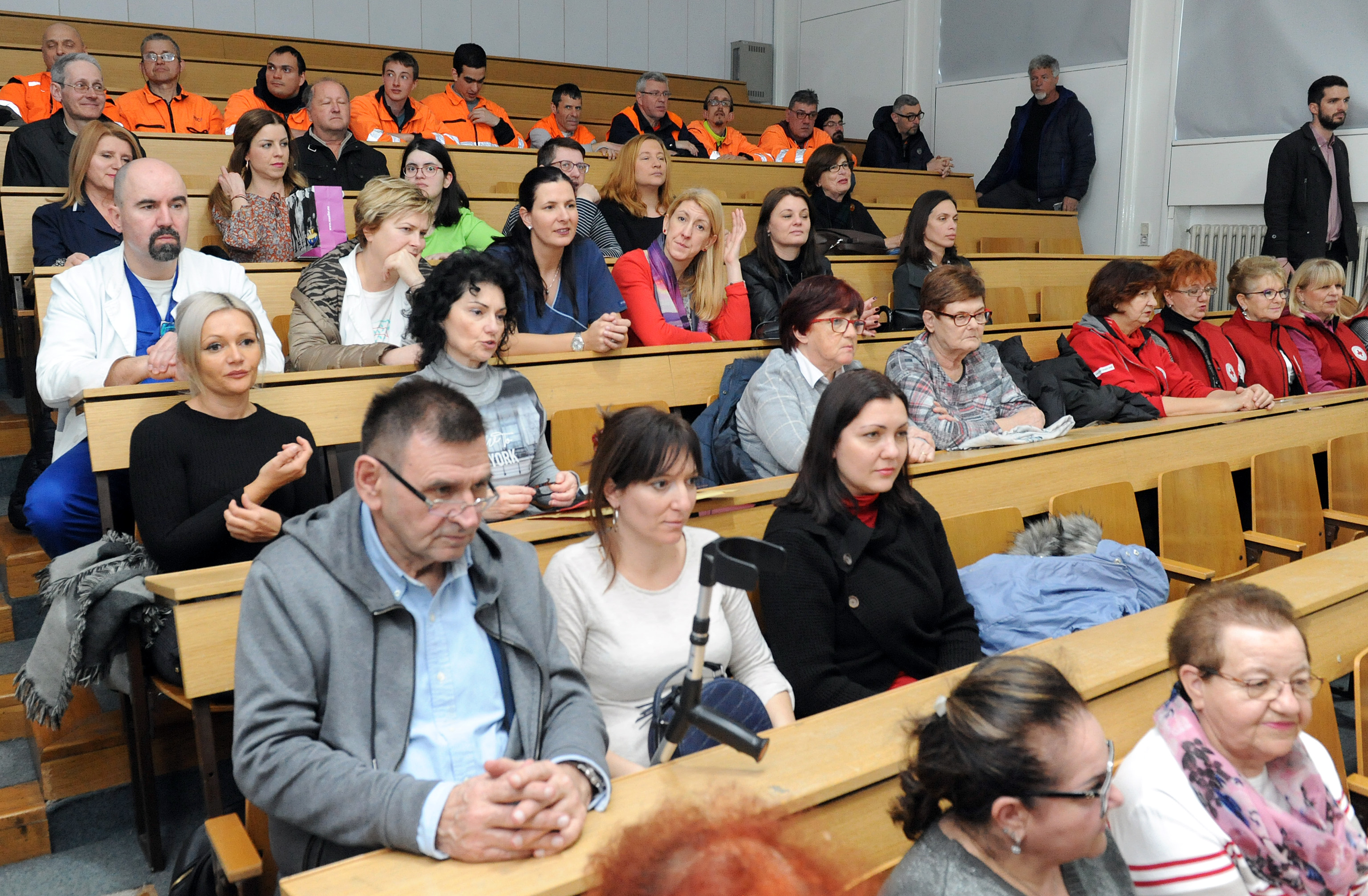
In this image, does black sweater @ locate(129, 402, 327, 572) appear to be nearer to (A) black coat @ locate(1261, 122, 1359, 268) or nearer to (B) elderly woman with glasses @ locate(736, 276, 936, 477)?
(B) elderly woman with glasses @ locate(736, 276, 936, 477)

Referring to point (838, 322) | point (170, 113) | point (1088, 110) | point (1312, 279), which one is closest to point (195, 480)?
point (838, 322)

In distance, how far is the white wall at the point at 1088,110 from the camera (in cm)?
629

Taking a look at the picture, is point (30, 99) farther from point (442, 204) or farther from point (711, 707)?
point (711, 707)

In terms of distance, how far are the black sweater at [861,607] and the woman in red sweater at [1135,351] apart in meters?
1.74

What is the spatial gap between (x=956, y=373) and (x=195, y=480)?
2.04 m

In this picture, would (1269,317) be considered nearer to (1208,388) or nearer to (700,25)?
(1208,388)

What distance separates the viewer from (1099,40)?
632 centimetres

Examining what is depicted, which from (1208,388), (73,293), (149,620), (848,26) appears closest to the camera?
(149,620)

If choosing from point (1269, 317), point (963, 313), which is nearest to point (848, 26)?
point (1269, 317)

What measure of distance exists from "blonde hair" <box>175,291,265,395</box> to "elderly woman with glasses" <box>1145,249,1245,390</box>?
3.08 meters

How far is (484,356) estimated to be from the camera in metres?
2.27

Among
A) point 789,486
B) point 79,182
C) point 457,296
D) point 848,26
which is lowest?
point 789,486

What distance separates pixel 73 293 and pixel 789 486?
66.9 inches

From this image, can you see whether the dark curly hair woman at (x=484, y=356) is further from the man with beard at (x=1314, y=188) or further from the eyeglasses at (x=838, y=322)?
the man with beard at (x=1314, y=188)
